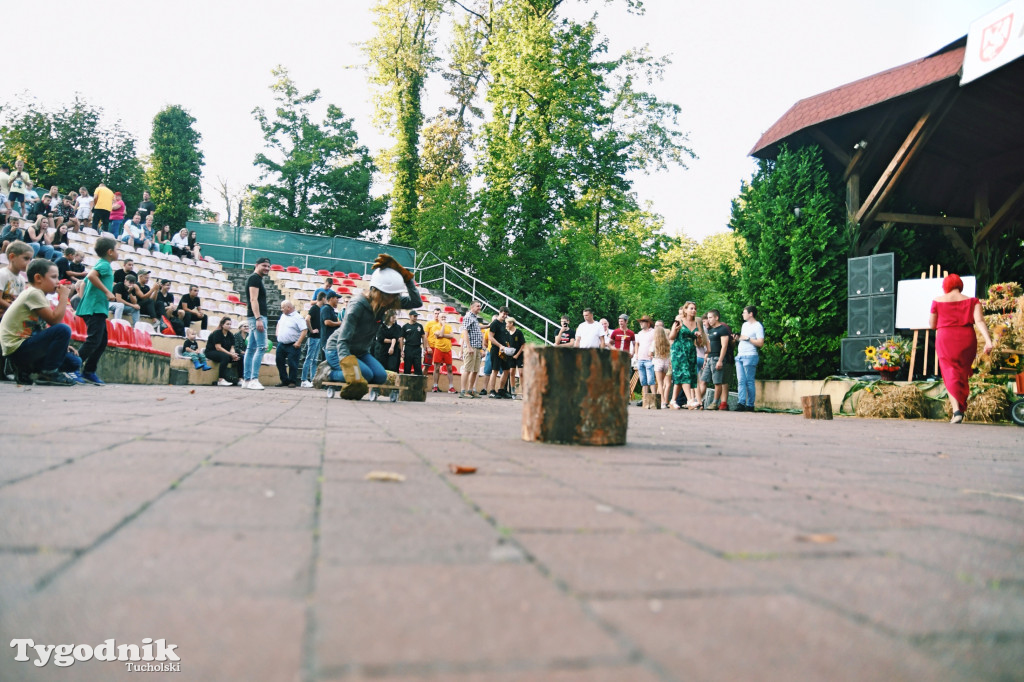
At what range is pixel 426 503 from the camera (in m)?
2.19

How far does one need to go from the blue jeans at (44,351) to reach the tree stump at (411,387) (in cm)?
411

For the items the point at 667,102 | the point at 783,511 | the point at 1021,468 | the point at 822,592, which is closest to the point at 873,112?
the point at 1021,468

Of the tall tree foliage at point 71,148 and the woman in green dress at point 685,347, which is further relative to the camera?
the tall tree foliage at point 71,148

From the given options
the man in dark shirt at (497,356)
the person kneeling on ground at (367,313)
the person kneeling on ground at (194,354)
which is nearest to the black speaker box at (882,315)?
the man in dark shirt at (497,356)

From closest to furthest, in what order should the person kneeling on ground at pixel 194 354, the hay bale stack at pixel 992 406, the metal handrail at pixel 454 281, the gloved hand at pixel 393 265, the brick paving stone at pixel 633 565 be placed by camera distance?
the brick paving stone at pixel 633 565, the gloved hand at pixel 393 265, the hay bale stack at pixel 992 406, the person kneeling on ground at pixel 194 354, the metal handrail at pixel 454 281

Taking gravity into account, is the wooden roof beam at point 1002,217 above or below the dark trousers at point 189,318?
above

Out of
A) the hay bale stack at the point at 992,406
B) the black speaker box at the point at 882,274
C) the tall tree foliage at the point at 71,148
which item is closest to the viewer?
the hay bale stack at the point at 992,406

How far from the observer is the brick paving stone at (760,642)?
1.10m

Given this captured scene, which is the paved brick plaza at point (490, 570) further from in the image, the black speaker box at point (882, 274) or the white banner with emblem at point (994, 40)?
the black speaker box at point (882, 274)

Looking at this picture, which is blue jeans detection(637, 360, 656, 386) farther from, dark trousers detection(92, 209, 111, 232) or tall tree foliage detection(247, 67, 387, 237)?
tall tree foliage detection(247, 67, 387, 237)

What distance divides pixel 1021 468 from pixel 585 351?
8.97 ft

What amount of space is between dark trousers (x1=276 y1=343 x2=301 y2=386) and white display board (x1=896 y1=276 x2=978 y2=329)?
10868 mm

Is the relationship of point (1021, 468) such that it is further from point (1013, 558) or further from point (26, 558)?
point (26, 558)

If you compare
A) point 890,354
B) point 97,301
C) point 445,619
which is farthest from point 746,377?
point 445,619
